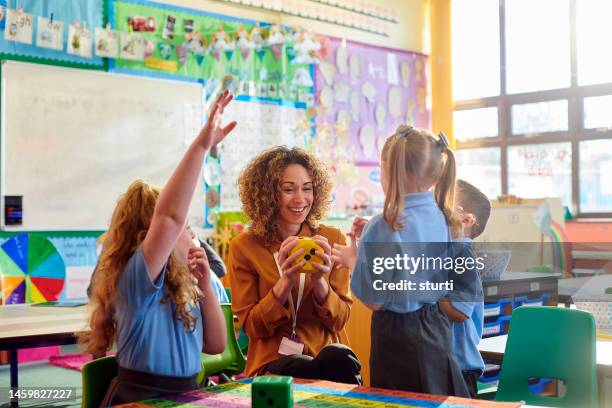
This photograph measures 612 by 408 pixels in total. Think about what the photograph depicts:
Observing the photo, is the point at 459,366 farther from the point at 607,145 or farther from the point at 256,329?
the point at 607,145

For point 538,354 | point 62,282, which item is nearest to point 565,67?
point 62,282

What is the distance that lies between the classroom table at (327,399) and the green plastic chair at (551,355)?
0.81 meters

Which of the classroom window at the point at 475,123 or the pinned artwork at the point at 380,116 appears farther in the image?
the classroom window at the point at 475,123

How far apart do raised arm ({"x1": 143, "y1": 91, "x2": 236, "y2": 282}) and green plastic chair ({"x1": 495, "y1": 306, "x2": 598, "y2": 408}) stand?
4.18 feet

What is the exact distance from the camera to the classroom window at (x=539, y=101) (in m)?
8.37

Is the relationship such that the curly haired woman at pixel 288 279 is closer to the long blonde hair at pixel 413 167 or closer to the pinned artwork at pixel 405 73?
the long blonde hair at pixel 413 167

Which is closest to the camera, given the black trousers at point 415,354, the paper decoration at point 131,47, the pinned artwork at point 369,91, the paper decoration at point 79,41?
the black trousers at point 415,354

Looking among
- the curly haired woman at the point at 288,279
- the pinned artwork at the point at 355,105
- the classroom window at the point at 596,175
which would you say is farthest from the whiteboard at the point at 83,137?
the classroom window at the point at 596,175

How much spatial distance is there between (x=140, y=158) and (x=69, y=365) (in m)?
1.79

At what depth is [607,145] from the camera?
27.1 ft

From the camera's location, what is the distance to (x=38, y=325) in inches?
120

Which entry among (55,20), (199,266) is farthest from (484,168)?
(199,266)

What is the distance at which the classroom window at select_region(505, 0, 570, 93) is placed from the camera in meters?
8.66

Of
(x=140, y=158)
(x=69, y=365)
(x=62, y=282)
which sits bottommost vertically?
(x=69, y=365)
